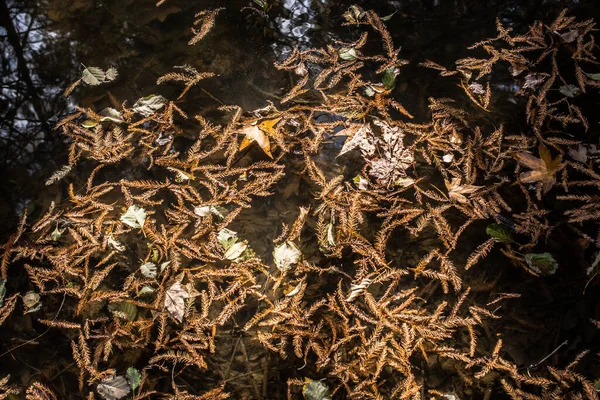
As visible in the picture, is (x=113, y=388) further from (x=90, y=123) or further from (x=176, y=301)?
(x=90, y=123)

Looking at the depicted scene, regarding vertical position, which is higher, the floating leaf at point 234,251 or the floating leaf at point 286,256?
the floating leaf at point 234,251

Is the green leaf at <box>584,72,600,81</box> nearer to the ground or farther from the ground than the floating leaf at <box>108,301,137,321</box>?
farther from the ground

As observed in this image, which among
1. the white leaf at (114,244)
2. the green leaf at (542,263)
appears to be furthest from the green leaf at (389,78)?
the white leaf at (114,244)

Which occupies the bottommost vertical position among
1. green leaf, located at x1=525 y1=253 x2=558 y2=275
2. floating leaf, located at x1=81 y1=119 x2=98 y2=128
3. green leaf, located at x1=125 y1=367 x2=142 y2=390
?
green leaf, located at x1=125 y1=367 x2=142 y2=390

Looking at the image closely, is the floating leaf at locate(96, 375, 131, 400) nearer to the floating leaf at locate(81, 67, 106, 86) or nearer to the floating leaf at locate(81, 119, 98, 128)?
the floating leaf at locate(81, 119, 98, 128)

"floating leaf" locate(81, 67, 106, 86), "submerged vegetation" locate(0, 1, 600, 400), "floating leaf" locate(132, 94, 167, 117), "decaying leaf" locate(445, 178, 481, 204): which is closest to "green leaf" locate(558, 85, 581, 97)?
"submerged vegetation" locate(0, 1, 600, 400)

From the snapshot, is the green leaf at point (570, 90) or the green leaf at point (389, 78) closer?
the green leaf at point (570, 90)

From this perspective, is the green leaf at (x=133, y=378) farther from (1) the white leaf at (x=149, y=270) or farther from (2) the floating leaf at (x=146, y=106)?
(2) the floating leaf at (x=146, y=106)

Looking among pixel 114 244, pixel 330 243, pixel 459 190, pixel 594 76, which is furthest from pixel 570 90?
pixel 114 244
